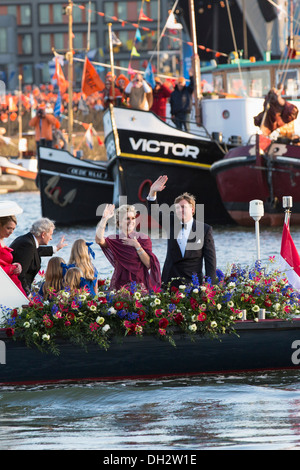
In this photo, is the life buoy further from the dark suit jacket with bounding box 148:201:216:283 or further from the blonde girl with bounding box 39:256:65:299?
the blonde girl with bounding box 39:256:65:299

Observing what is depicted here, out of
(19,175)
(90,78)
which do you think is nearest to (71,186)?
(90,78)

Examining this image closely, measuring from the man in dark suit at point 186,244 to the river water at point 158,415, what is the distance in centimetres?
100

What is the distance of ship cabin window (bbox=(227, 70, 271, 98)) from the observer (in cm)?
2791

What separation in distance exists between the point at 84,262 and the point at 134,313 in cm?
67

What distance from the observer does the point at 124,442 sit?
7520 mm

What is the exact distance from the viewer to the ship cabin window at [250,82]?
2791 centimetres

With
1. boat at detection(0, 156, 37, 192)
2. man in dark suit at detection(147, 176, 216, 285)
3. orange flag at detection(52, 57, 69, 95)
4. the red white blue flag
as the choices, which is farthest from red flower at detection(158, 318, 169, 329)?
boat at detection(0, 156, 37, 192)

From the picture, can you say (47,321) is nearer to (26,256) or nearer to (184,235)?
(26,256)

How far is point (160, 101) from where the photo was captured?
2736 centimetres

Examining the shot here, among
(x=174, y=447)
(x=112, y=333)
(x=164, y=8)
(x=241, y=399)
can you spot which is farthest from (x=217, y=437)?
(x=164, y=8)

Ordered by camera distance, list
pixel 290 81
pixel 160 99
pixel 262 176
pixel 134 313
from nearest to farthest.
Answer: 1. pixel 134 313
2. pixel 262 176
3. pixel 160 99
4. pixel 290 81

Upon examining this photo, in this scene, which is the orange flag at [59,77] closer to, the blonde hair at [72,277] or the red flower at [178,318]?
the blonde hair at [72,277]

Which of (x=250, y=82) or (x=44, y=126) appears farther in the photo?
(x=44, y=126)

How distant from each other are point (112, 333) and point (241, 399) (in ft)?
4.24
